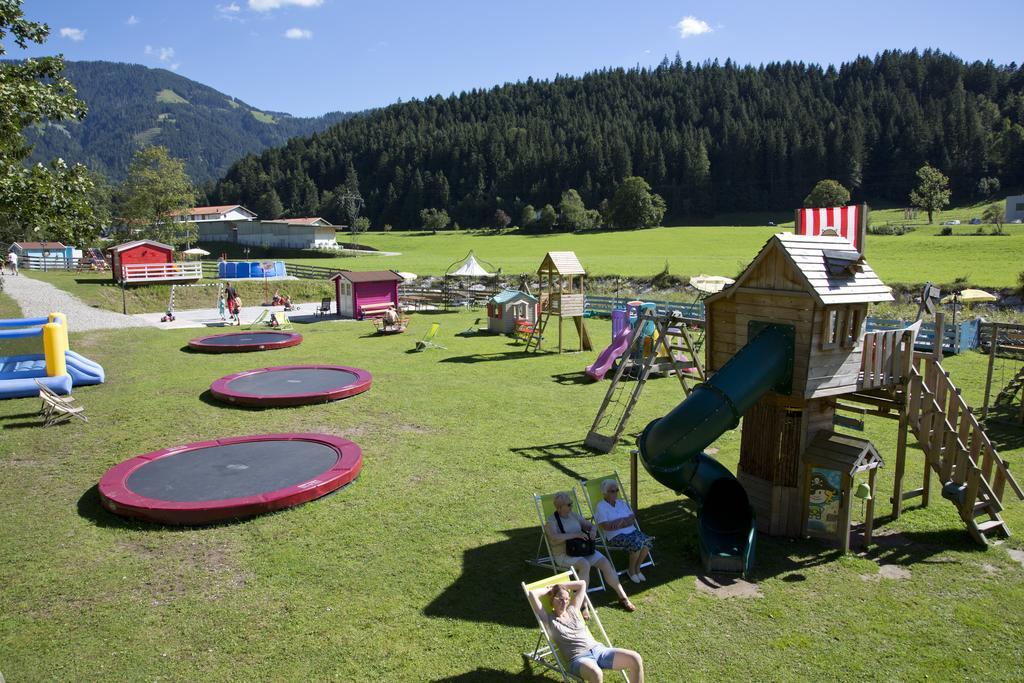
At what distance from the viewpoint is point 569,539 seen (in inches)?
319

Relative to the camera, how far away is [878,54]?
159 metres

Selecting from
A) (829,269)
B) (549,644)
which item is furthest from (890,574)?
(549,644)

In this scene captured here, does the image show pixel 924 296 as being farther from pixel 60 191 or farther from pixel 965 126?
pixel 965 126

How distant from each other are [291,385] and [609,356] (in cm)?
921

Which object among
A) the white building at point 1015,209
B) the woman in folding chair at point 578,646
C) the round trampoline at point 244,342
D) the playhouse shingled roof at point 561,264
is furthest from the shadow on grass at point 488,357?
the white building at point 1015,209

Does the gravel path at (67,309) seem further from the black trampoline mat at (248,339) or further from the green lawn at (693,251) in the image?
the green lawn at (693,251)

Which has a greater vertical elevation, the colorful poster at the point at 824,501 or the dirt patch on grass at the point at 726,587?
the colorful poster at the point at 824,501

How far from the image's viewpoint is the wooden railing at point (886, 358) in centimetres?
974

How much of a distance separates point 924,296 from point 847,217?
1873 mm

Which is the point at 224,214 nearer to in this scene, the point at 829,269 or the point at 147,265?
the point at 147,265

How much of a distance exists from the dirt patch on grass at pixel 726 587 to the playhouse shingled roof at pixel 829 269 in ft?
12.4

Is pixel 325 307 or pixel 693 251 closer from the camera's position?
pixel 325 307

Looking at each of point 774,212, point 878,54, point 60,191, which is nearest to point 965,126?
point 774,212

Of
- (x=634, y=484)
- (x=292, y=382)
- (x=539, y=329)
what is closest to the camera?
(x=634, y=484)
